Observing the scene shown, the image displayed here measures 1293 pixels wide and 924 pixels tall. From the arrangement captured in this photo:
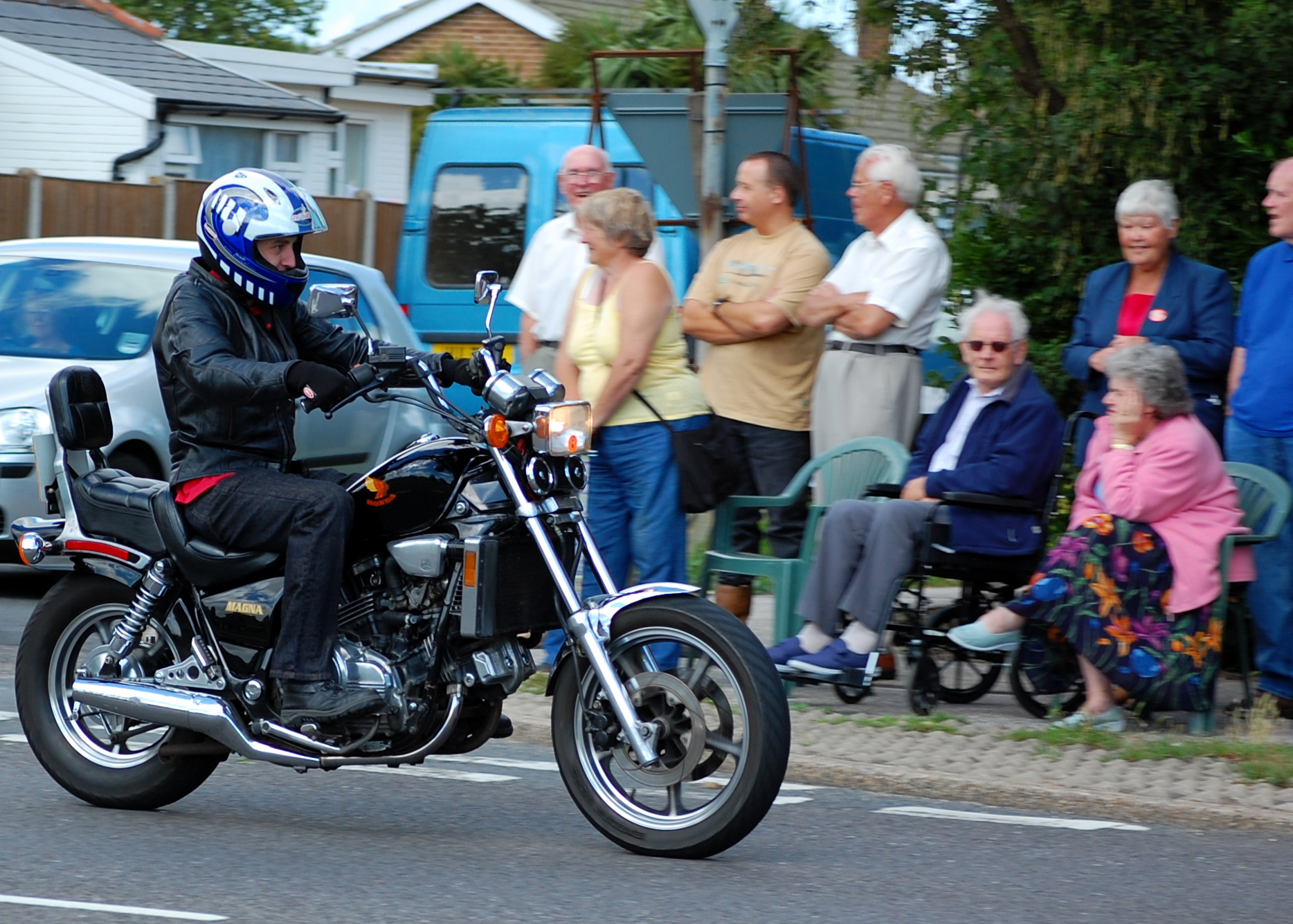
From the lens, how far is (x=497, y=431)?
5.30 meters

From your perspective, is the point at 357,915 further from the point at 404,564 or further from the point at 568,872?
the point at 404,564

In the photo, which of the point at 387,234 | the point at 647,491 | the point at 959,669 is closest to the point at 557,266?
the point at 647,491

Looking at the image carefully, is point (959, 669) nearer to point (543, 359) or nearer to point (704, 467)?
point (704, 467)

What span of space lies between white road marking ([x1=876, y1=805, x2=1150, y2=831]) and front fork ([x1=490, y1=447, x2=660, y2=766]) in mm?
1316

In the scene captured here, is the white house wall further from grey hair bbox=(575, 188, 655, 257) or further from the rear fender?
the rear fender

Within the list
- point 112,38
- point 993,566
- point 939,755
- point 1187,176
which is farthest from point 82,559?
point 112,38

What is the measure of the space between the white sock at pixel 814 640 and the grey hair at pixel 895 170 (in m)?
2.02

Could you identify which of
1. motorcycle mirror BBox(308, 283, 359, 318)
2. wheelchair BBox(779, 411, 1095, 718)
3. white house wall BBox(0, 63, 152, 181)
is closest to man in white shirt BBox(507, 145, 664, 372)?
wheelchair BBox(779, 411, 1095, 718)

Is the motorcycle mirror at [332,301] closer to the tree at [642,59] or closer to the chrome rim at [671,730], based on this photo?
the chrome rim at [671,730]

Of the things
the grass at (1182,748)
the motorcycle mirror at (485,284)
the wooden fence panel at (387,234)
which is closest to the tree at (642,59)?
the wooden fence panel at (387,234)

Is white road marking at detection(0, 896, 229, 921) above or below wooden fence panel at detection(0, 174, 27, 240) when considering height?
below

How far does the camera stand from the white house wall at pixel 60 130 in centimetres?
2641

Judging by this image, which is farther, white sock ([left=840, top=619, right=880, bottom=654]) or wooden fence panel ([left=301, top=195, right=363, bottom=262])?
wooden fence panel ([left=301, top=195, right=363, bottom=262])

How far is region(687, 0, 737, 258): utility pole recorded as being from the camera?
912 centimetres
